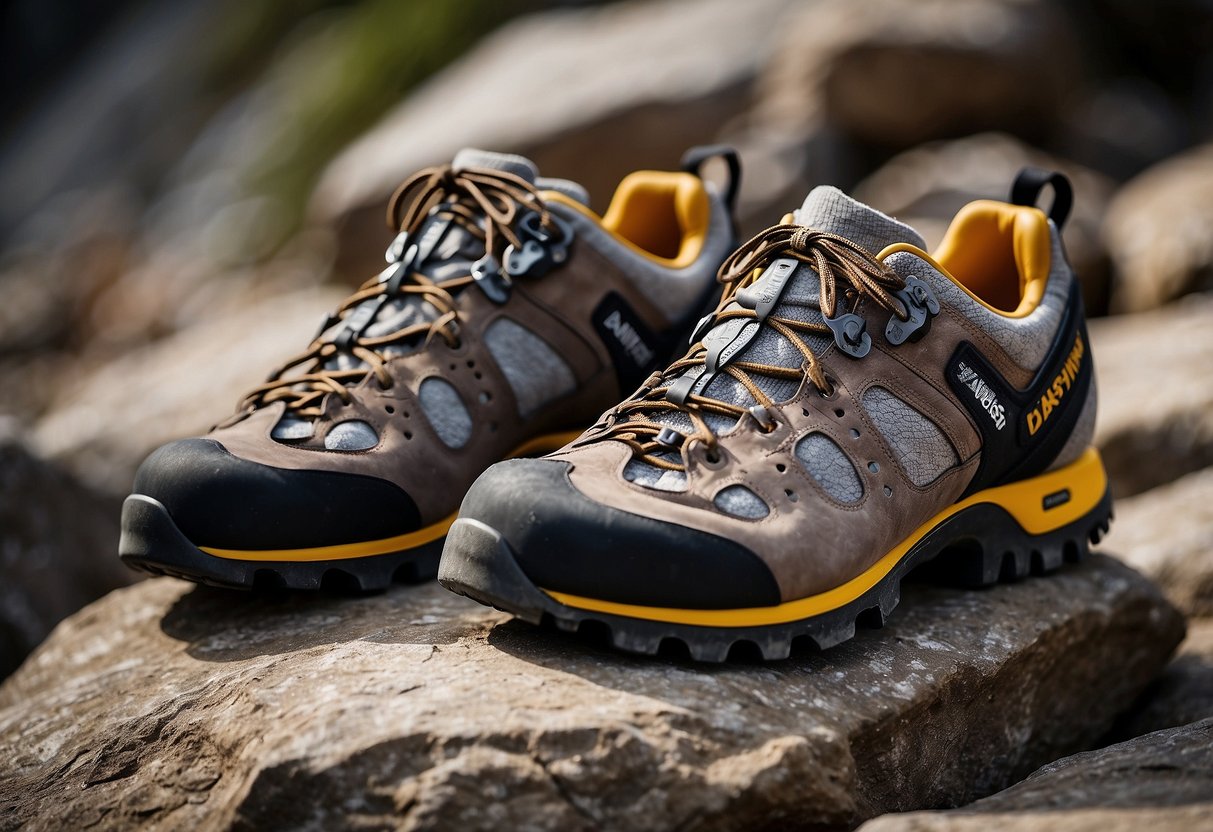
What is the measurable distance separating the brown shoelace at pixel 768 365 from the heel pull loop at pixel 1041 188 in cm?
66

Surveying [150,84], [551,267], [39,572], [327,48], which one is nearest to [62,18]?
[150,84]

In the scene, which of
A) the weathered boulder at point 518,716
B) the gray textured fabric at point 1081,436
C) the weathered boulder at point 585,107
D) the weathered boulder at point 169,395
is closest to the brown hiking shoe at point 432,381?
the weathered boulder at point 518,716

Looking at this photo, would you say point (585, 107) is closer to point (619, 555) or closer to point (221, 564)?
point (221, 564)

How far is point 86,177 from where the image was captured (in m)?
14.7

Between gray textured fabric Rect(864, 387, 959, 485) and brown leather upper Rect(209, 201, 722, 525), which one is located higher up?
brown leather upper Rect(209, 201, 722, 525)

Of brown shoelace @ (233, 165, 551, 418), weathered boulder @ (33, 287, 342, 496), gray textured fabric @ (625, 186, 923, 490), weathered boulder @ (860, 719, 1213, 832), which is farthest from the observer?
weathered boulder @ (33, 287, 342, 496)

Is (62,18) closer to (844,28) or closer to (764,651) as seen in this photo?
(844,28)

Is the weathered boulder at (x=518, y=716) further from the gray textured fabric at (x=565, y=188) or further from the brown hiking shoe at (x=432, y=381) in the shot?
the gray textured fabric at (x=565, y=188)

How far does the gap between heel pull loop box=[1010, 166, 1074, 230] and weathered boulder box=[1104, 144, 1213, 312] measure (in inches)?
131

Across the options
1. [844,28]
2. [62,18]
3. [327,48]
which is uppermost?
[62,18]

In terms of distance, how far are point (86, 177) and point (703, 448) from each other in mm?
14929

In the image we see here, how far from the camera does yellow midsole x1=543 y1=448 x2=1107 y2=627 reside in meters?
1.84

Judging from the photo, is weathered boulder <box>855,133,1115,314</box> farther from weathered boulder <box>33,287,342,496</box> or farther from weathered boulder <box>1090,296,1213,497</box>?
weathered boulder <box>33,287,342,496</box>

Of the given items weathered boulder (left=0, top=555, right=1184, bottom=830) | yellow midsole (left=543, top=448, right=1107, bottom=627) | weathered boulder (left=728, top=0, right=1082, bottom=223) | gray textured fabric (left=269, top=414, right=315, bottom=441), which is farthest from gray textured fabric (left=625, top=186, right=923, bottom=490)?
weathered boulder (left=728, top=0, right=1082, bottom=223)
